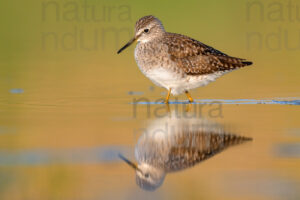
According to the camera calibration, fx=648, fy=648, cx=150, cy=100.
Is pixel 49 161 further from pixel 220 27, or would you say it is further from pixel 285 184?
pixel 220 27

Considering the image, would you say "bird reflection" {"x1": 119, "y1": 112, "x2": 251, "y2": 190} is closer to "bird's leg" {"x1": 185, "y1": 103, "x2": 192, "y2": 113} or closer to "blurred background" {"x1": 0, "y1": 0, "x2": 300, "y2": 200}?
"blurred background" {"x1": 0, "y1": 0, "x2": 300, "y2": 200}

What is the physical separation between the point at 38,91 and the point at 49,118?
122 inches

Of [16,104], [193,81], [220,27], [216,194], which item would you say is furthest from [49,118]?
[220,27]

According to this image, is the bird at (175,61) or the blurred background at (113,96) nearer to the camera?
the blurred background at (113,96)

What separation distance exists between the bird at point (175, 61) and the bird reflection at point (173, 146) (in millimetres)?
2605

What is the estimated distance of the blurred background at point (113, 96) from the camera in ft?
20.5

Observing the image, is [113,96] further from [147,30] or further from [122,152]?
[122,152]

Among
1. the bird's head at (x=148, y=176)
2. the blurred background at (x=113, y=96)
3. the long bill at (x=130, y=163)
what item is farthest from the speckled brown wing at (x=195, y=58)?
the bird's head at (x=148, y=176)

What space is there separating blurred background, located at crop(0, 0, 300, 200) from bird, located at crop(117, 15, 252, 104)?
1.58ft

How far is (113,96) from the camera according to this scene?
1226 cm

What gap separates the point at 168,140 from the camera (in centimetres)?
793

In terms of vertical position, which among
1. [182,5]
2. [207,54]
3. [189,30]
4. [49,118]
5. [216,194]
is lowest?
[216,194]

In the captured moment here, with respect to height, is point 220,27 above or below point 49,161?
above

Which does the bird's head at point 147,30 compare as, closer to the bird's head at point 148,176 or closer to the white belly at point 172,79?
the white belly at point 172,79
